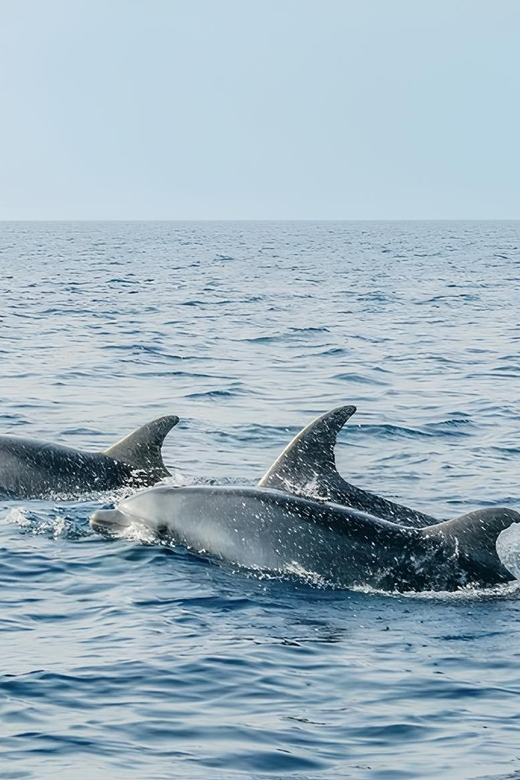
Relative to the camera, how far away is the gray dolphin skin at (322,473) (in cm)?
1337

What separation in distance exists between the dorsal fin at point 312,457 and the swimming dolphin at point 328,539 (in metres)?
0.52

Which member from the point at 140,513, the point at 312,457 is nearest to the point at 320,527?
the point at 312,457

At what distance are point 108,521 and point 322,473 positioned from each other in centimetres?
222

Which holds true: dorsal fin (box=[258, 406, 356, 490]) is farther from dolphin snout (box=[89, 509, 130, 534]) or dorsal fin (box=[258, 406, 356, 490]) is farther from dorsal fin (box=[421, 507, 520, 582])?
dorsal fin (box=[421, 507, 520, 582])

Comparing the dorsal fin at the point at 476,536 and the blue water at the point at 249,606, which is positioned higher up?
the dorsal fin at the point at 476,536

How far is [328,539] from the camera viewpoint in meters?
12.2

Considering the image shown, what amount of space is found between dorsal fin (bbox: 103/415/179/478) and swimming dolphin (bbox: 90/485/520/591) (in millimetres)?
2121

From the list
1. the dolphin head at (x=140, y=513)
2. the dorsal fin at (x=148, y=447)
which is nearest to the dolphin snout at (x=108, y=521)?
the dolphin head at (x=140, y=513)

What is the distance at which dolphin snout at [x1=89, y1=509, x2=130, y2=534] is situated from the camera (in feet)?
44.9

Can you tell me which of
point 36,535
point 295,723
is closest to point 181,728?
point 295,723

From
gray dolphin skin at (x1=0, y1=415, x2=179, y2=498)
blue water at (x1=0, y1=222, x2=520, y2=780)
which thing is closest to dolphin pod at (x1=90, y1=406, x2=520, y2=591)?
blue water at (x1=0, y1=222, x2=520, y2=780)

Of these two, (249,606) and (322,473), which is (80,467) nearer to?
(322,473)

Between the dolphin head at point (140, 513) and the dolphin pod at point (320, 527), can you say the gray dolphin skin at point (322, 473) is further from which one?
the dolphin head at point (140, 513)

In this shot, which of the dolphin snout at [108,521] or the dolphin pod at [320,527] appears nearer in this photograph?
the dolphin pod at [320,527]
